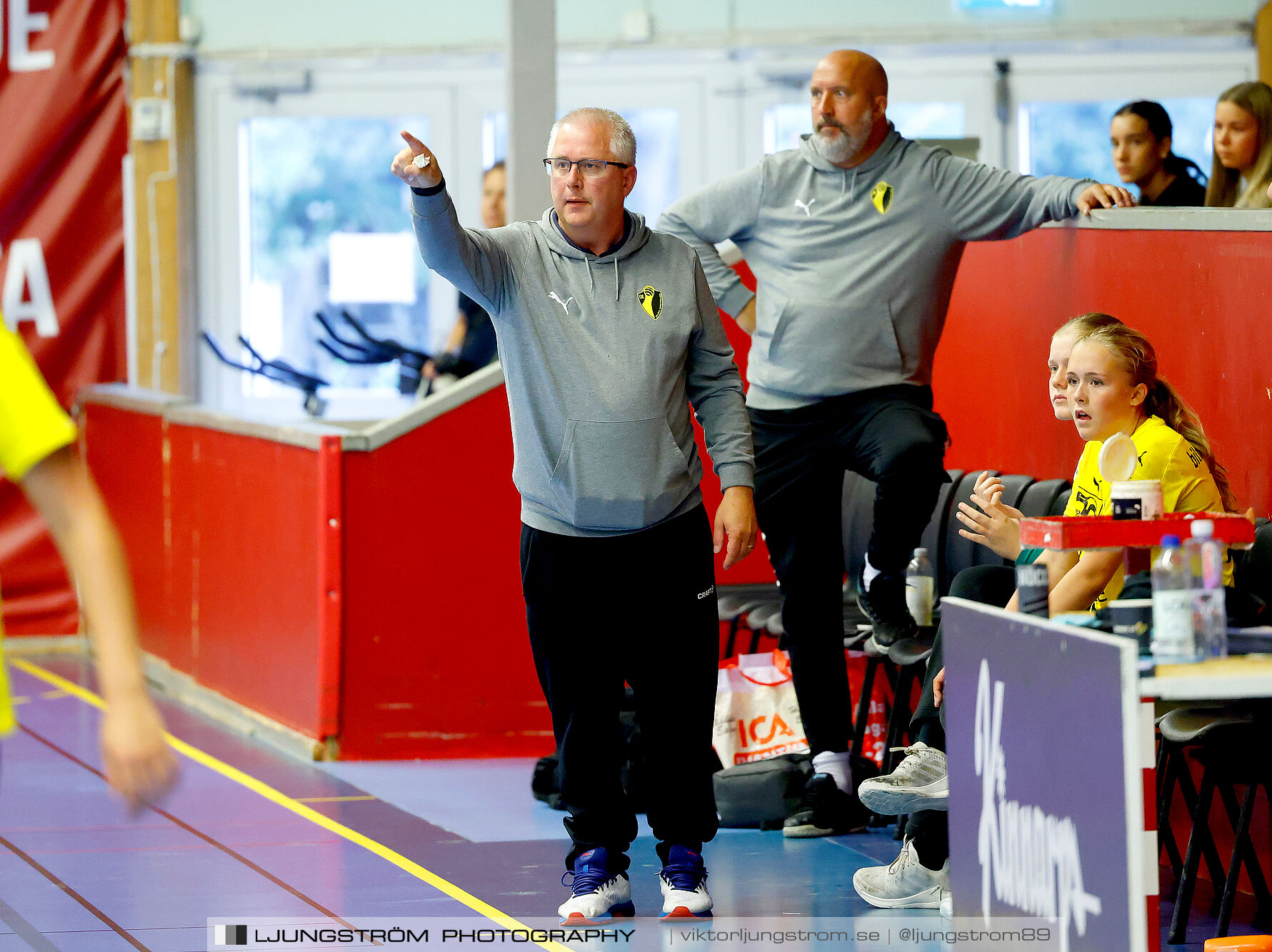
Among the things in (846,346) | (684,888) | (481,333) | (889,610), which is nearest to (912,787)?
(684,888)

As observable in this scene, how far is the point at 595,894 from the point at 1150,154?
10.9 feet

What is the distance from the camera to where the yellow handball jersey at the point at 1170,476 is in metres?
3.69

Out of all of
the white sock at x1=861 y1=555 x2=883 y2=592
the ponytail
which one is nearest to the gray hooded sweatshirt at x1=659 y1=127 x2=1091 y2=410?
the white sock at x1=861 y1=555 x2=883 y2=592

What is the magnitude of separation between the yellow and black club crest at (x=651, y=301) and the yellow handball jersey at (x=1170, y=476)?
1052 millimetres

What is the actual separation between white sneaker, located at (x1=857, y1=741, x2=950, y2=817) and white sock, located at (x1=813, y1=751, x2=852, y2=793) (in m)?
1.01

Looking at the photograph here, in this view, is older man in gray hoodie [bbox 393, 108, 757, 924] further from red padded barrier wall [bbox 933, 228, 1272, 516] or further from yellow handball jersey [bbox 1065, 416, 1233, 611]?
red padded barrier wall [bbox 933, 228, 1272, 516]

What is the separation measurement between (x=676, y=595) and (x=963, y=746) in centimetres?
93

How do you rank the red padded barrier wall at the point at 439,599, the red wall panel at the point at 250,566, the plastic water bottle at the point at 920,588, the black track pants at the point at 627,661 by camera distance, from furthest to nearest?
the red wall panel at the point at 250,566 → the red padded barrier wall at the point at 439,599 → the plastic water bottle at the point at 920,588 → the black track pants at the point at 627,661

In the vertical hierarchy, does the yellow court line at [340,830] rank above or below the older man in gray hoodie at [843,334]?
below

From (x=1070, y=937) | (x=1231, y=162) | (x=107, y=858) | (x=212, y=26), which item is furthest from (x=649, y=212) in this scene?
(x=1070, y=937)

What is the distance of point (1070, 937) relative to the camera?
3.01 metres

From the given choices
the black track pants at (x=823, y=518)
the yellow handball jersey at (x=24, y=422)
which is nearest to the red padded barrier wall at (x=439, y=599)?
the black track pants at (x=823, y=518)

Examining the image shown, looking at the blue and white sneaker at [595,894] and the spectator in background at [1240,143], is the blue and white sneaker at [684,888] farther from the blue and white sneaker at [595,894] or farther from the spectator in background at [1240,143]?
the spectator in background at [1240,143]

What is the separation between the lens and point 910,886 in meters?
4.38
